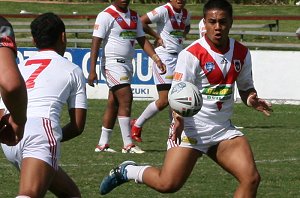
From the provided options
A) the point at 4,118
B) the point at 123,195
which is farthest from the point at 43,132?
the point at 123,195

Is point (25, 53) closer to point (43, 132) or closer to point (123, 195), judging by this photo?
point (123, 195)

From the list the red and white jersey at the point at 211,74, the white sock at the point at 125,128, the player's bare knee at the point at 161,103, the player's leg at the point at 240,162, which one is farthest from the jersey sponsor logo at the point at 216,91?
the player's bare knee at the point at 161,103

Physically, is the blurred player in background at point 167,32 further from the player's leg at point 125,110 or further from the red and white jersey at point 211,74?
the red and white jersey at point 211,74

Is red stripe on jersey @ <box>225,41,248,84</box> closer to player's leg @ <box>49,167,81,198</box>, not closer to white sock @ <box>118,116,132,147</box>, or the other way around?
player's leg @ <box>49,167,81,198</box>

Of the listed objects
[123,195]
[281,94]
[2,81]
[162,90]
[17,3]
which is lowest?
[17,3]

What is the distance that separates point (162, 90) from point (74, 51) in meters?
6.22

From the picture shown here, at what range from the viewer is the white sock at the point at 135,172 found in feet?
30.5

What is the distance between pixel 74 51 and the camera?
21.8m

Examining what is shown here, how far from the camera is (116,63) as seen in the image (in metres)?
13.8

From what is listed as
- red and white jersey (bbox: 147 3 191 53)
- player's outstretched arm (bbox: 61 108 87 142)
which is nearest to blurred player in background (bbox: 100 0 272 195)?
player's outstretched arm (bbox: 61 108 87 142)

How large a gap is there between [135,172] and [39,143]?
2.17 m

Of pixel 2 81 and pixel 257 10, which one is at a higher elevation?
pixel 2 81

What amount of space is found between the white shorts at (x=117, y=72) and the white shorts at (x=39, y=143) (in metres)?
6.13

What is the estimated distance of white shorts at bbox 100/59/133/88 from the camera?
44.8 feet
